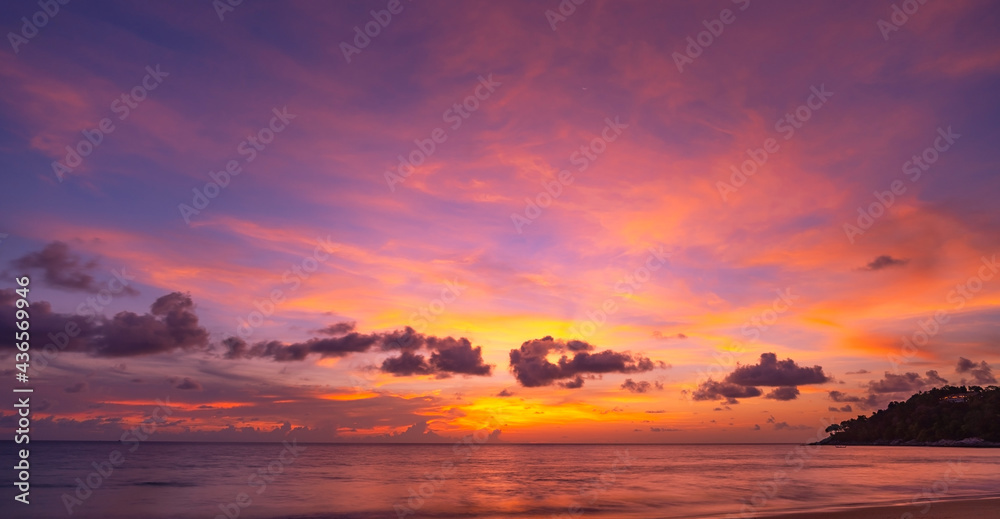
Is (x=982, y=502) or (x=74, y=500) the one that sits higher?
(x=982, y=502)

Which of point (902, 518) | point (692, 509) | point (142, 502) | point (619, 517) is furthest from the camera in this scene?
point (142, 502)

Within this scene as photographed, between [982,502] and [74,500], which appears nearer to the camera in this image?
[982,502]

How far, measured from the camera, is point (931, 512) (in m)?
31.3

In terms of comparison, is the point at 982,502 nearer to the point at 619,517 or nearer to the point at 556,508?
the point at 619,517

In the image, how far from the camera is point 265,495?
52.3 m

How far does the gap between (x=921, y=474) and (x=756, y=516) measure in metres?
49.4

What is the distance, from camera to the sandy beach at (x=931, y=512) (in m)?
29.9

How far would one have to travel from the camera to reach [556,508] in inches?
1660

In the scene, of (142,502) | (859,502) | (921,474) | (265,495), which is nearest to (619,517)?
(859,502)

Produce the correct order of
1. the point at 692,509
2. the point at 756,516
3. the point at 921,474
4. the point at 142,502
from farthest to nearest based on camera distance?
1. the point at 921,474
2. the point at 142,502
3. the point at 692,509
4. the point at 756,516

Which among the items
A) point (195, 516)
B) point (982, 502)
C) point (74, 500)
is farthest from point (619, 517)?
point (74, 500)

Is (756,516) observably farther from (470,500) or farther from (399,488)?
(399,488)

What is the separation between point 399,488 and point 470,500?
15856 millimetres

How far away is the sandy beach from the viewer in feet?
98.1
